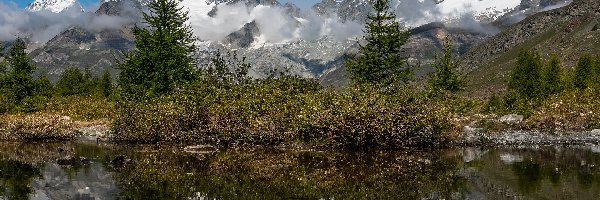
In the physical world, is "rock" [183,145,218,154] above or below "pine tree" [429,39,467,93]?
below

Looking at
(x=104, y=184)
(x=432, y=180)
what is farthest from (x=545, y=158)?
(x=104, y=184)

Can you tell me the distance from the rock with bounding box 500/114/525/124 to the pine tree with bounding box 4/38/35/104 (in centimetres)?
6414

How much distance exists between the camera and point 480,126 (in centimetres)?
6038

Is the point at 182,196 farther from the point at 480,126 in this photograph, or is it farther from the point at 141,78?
the point at 141,78

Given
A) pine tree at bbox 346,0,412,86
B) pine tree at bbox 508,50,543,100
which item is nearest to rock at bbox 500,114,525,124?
pine tree at bbox 346,0,412,86

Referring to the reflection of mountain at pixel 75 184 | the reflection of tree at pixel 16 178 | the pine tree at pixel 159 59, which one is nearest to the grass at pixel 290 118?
the reflection of mountain at pixel 75 184

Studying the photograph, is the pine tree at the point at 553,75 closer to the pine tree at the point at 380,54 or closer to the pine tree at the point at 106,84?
the pine tree at the point at 380,54

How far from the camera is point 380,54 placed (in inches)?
2643

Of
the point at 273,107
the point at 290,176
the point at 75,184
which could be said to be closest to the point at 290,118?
the point at 273,107

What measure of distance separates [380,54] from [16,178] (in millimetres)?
44163

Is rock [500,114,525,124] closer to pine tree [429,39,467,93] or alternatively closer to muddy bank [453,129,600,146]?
muddy bank [453,129,600,146]

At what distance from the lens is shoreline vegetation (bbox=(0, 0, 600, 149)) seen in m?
43.8

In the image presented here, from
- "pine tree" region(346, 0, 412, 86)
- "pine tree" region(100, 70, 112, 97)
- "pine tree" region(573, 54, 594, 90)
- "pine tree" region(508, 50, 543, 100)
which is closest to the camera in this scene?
"pine tree" region(346, 0, 412, 86)

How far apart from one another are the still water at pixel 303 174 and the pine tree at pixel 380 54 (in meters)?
23.2
